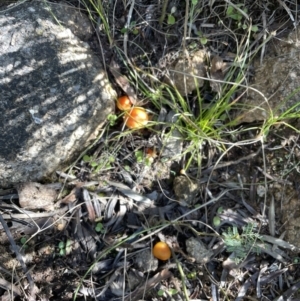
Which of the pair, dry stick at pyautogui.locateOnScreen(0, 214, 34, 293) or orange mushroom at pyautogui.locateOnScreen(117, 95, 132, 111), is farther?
orange mushroom at pyautogui.locateOnScreen(117, 95, 132, 111)

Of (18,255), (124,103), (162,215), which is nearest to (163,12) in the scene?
(124,103)

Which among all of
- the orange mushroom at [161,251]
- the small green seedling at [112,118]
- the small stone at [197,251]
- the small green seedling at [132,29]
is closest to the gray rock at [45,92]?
the small green seedling at [112,118]

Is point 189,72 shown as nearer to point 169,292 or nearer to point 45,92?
point 45,92

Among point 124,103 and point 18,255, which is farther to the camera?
point 124,103

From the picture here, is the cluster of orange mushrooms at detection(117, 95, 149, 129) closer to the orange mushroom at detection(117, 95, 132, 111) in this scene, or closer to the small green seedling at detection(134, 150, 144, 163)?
the orange mushroom at detection(117, 95, 132, 111)

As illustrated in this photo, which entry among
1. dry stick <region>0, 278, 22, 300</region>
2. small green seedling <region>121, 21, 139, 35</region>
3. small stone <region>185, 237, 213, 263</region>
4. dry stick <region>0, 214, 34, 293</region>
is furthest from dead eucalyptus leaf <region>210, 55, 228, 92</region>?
dry stick <region>0, 278, 22, 300</region>

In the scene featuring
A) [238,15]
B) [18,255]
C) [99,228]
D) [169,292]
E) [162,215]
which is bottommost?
[169,292]

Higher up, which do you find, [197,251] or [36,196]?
[36,196]
